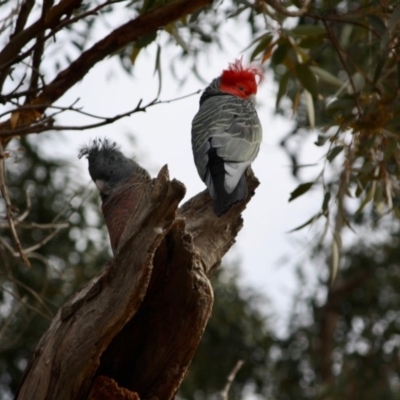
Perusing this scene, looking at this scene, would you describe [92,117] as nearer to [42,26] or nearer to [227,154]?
[42,26]

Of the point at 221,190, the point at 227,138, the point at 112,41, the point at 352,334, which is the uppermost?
the point at 352,334

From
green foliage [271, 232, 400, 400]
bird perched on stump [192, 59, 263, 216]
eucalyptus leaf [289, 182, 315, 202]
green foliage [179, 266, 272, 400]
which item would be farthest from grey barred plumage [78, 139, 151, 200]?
green foliage [271, 232, 400, 400]

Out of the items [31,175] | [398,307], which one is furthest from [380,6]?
[398,307]

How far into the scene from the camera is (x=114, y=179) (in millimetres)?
3762

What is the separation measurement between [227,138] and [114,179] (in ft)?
1.73

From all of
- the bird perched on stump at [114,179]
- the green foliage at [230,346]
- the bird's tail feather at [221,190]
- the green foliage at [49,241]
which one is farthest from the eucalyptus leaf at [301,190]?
the green foliage at [230,346]

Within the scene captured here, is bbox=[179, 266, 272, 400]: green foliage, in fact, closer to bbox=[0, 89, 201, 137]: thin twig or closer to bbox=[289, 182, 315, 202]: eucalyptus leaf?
bbox=[289, 182, 315, 202]: eucalyptus leaf

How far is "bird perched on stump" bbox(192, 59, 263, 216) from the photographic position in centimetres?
341

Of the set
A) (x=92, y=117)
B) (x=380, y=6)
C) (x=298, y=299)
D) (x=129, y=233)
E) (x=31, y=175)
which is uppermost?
(x=298, y=299)

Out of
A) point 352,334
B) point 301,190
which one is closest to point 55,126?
point 301,190

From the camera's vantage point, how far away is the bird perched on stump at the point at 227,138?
3414 millimetres

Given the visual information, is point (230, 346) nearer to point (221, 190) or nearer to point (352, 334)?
point (352, 334)

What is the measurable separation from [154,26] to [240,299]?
4.29m

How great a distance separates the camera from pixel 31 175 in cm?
671
